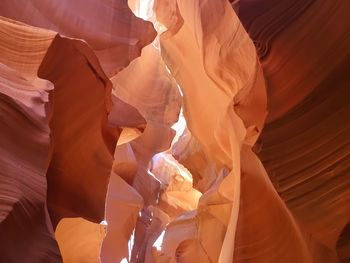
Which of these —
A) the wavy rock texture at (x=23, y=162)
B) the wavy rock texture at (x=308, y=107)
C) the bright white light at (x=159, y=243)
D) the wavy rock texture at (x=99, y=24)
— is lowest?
the bright white light at (x=159, y=243)

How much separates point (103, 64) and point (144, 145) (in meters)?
3.08

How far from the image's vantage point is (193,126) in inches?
224

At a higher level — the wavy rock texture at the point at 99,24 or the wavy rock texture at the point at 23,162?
the wavy rock texture at the point at 23,162

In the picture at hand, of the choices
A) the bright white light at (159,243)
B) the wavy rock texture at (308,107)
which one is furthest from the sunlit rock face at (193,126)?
the bright white light at (159,243)

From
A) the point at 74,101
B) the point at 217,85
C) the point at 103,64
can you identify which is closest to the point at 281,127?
the point at 74,101

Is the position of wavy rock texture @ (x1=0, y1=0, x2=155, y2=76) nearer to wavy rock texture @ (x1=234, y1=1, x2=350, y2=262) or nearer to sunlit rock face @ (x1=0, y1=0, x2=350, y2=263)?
sunlit rock face @ (x1=0, y1=0, x2=350, y2=263)

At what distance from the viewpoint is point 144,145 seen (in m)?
7.95

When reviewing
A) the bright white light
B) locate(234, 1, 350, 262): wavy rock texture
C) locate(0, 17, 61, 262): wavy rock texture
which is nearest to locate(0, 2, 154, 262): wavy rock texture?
locate(0, 17, 61, 262): wavy rock texture

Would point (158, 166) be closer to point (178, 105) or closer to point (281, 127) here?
point (178, 105)

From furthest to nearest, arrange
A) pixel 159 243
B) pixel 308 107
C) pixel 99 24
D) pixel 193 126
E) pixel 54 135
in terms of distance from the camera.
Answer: pixel 159 243 → pixel 193 126 → pixel 99 24 → pixel 54 135 → pixel 308 107

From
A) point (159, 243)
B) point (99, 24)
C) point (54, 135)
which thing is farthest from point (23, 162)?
point (159, 243)

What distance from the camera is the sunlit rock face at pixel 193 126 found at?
2533 mm

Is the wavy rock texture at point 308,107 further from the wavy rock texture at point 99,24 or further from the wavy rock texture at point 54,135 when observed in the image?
the wavy rock texture at point 99,24

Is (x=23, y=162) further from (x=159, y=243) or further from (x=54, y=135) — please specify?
(x=159, y=243)
